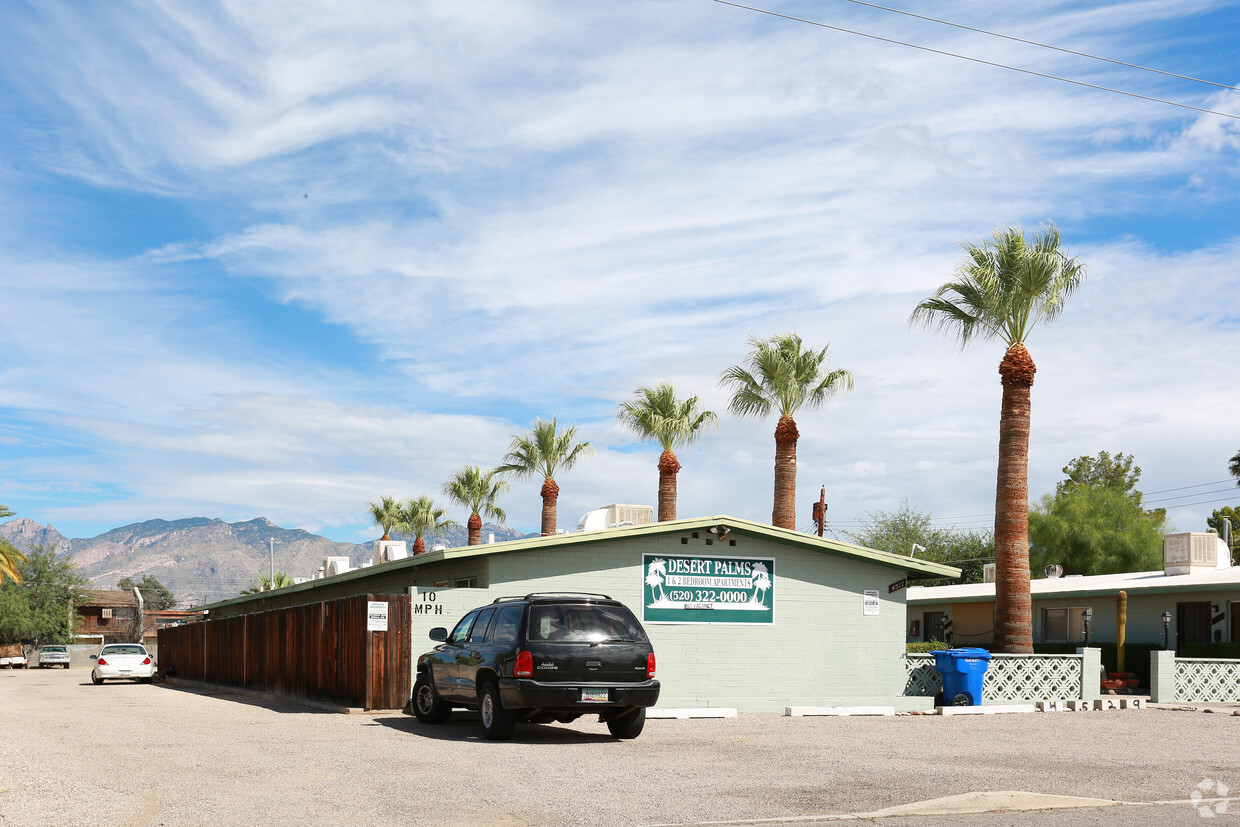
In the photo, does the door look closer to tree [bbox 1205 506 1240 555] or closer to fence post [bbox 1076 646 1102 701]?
fence post [bbox 1076 646 1102 701]

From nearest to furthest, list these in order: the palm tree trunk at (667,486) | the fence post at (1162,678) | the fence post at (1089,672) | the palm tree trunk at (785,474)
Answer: the fence post at (1089,672), the fence post at (1162,678), the palm tree trunk at (785,474), the palm tree trunk at (667,486)

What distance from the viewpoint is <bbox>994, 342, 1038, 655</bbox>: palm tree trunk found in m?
27.2

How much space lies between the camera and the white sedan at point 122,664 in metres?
38.4

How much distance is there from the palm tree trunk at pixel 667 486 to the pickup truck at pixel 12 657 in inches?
1634

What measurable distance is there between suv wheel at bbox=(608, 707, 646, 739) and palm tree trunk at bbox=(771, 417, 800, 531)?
2038cm

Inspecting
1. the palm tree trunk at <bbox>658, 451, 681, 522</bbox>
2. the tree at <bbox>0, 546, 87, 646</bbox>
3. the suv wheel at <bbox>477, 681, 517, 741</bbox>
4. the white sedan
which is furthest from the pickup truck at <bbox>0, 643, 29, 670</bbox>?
the suv wheel at <bbox>477, 681, 517, 741</bbox>

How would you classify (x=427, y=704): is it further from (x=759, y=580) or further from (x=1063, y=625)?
(x=1063, y=625)

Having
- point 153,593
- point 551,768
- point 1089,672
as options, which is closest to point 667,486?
point 1089,672

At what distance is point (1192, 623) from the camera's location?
32938 millimetres

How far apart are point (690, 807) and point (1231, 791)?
536cm

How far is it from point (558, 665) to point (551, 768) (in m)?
2.72

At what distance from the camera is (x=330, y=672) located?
2223 centimetres

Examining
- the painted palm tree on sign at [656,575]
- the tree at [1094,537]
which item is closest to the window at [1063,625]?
the painted palm tree on sign at [656,575]

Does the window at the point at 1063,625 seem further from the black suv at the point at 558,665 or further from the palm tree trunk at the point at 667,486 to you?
the black suv at the point at 558,665
